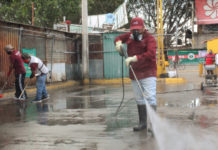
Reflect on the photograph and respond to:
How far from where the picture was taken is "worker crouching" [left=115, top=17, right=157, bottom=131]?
4.74 m

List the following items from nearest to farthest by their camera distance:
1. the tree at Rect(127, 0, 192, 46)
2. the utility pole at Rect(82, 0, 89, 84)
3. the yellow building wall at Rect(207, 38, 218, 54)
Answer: the utility pole at Rect(82, 0, 89, 84), the yellow building wall at Rect(207, 38, 218, 54), the tree at Rect(127, 0, 192, 46)

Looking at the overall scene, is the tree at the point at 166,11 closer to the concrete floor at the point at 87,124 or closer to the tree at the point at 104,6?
the tree at the point at 104,6

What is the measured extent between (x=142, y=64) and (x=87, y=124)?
1.49m

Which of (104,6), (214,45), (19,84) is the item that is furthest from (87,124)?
(104,6)

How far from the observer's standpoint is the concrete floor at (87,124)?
13.5ft

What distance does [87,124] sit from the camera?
5320 mm

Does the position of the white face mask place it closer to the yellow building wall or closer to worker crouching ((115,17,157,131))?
worker crouching ((115,17,157,131))

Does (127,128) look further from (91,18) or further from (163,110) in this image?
(91,18)

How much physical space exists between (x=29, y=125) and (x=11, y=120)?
757 millimetres

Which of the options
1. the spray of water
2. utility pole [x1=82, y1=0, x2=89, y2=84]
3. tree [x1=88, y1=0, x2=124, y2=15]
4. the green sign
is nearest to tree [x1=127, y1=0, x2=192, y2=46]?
tree [x1=88, y1=0, x2=124, y2=15]

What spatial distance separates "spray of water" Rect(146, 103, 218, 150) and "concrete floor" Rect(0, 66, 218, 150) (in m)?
0.16

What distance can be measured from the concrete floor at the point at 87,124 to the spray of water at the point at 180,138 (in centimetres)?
16

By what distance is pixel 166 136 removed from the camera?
4.12 m

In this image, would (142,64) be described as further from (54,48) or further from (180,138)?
(54,48)
